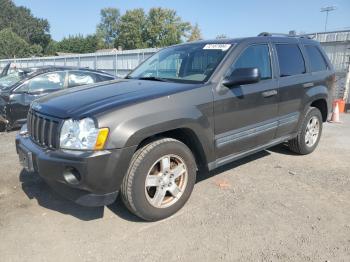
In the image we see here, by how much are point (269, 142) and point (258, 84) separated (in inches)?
34.3

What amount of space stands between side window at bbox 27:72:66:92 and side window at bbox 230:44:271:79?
5.00 metres

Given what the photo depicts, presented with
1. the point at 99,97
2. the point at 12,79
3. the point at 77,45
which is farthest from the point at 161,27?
the point at 99,97

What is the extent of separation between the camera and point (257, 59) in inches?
181

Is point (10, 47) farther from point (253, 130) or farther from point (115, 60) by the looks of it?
point (253, 130)

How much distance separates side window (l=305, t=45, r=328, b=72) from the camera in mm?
5617

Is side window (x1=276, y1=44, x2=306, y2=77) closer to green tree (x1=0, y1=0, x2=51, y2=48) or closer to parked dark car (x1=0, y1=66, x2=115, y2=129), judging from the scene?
parked dark car (x1=0, y1=66, x2=115, y2=129)

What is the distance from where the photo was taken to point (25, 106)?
7.63 meters

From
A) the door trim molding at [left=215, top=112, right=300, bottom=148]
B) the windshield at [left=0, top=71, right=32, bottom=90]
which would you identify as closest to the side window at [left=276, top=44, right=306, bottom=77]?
the door trim molding at [left=215, top=112, right=300, bottom=148]

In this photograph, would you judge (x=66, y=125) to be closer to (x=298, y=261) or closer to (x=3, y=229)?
(x=3, y=229)

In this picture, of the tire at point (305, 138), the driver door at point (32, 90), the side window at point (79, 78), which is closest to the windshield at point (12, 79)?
the driver door at point (32, 90)

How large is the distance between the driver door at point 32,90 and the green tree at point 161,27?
73.3m

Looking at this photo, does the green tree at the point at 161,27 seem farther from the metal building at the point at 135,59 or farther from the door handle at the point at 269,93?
the door handle at the point at 269,93

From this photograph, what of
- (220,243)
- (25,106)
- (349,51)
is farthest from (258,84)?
(349,51)

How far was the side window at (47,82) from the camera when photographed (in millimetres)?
7859
